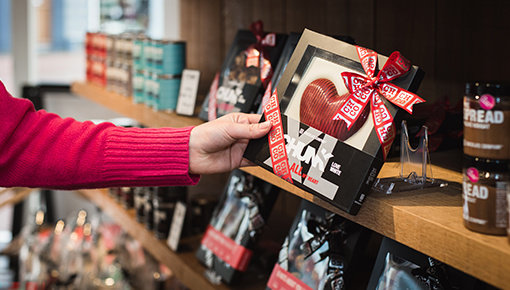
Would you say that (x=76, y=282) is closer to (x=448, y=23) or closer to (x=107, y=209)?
(x=107, y=209)

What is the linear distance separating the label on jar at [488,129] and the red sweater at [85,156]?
664mm

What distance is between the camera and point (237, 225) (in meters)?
1.57

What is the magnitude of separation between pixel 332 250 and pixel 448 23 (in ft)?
1.94

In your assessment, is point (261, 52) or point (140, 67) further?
point (140, 67)

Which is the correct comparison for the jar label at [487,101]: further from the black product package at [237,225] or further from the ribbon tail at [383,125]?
the black product package at [237,225]

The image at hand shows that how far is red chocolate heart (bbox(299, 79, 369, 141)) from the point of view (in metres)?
0.93

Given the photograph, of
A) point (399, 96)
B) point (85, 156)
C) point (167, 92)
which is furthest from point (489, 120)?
point (167, 92)

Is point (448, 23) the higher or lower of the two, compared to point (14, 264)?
higher

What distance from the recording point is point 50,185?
129 centimetres

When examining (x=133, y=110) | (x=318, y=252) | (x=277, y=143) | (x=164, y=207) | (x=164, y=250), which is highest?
(x=277, y=143)

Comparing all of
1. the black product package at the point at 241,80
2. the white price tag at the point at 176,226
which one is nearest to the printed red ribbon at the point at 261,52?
the black product package at the point at 241,80

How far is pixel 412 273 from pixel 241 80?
698 mm

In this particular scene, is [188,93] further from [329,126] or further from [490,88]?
[490,88]

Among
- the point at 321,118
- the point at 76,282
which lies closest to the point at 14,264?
the point at 76,282
